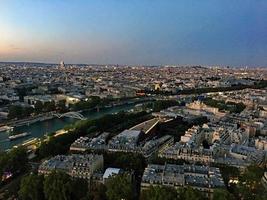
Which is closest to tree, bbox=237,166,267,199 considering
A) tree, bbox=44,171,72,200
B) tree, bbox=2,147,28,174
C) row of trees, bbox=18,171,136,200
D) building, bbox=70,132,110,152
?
row of trees, bbox=18,171,136,200

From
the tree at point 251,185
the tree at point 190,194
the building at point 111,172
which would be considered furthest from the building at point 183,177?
the building at point 111,172

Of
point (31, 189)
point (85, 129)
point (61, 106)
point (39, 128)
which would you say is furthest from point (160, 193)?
point (61, 106)

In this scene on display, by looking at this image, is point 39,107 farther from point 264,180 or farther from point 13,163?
point 264,180

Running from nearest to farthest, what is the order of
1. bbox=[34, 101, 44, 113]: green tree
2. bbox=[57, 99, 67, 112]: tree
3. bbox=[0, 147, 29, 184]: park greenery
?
bbox=[0, 147, 29, 184]: park greenery, bbox=[34, 101, 44, 113]: green tree, bbox=[57, 99, 67, 112]: tree

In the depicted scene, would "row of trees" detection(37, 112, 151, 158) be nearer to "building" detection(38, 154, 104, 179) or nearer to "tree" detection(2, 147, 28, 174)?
"tree" detection(2, 147, 28, 174)

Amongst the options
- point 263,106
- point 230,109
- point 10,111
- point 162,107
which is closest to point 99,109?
point 162,107

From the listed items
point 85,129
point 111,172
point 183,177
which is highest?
point 183,177
